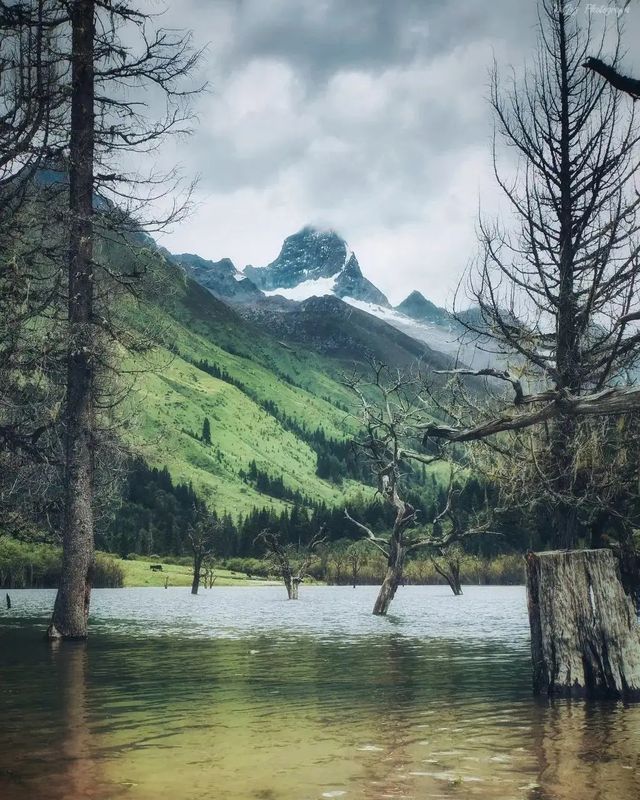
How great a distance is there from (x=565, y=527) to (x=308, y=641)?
8591 mm

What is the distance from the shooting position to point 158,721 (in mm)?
10711

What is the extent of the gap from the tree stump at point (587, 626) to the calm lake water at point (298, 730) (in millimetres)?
548

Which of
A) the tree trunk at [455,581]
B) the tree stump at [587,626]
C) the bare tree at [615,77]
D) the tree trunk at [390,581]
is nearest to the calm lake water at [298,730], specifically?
the tree stump at [587,626]

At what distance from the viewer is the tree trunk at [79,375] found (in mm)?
22141

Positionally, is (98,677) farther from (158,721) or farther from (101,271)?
(101,271)

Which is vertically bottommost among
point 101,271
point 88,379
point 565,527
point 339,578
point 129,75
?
point 339,578

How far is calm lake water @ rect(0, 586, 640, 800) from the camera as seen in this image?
23.6ft

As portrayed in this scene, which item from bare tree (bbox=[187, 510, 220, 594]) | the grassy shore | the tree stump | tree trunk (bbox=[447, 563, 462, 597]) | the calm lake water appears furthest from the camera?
the grassy shore

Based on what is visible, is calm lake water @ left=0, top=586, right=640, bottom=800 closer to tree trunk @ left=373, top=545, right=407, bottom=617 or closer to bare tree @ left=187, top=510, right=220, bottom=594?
tree trunk @ left=373, top=545, right=407, bottom=617

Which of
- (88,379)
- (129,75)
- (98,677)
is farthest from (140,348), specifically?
(98,677)

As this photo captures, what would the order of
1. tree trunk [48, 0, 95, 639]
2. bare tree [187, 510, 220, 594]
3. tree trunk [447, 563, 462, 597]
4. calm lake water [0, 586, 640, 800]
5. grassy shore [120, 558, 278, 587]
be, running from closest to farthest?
1. calm lake water [0, 586, 640, 800]
2. tree trunk [48, 0, 95, 639]
3. bare tree [187, 510, 220, 594]
4. tree trunk [447, 563, 462, 597]
5. grassy shore [120, 558, 278, 587]

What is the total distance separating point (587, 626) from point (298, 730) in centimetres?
454

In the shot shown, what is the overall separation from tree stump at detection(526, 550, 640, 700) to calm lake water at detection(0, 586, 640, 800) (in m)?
0.55

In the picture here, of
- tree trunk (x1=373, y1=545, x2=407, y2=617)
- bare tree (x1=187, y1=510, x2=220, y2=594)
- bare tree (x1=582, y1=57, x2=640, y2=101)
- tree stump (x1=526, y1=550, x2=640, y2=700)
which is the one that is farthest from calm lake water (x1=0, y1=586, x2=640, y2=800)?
bare tree (x1=187, y1=510, x2=220, y2=594)
